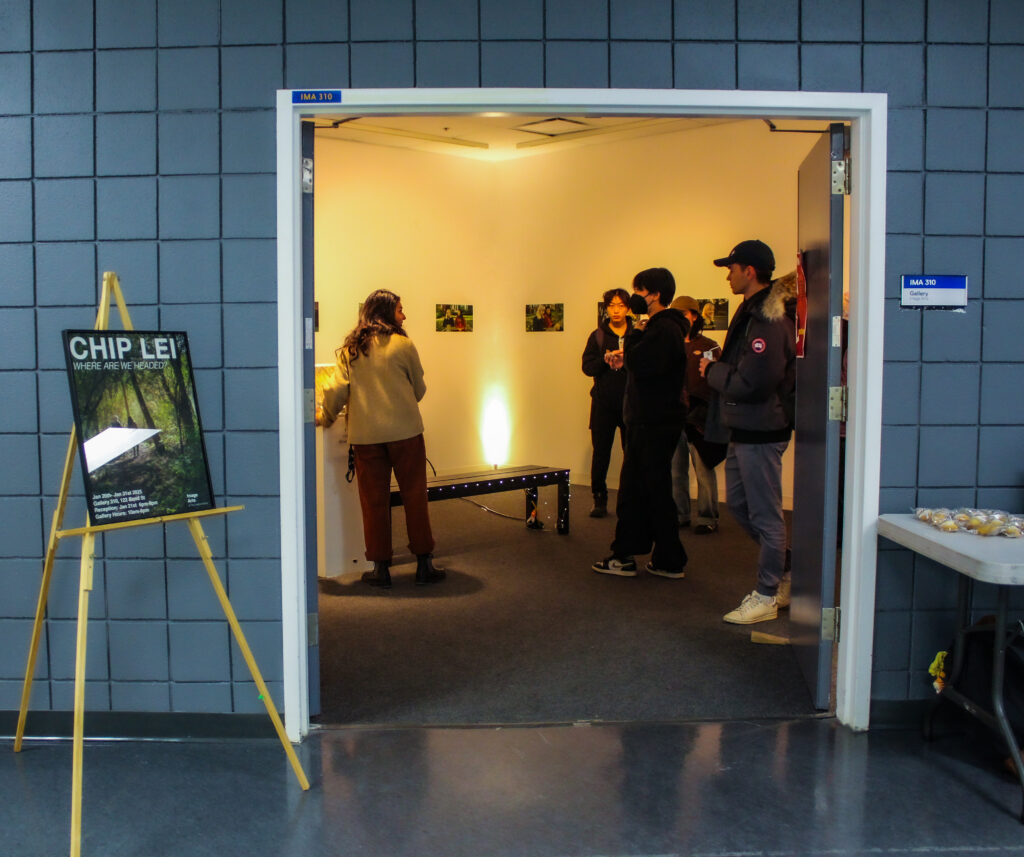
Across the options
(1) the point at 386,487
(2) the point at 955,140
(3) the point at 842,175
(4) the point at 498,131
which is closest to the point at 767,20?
(3) the point at 842,175

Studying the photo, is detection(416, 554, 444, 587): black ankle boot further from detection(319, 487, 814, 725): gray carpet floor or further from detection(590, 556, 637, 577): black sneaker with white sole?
detection(590, 556, 637, 577): black sneaker with white sole

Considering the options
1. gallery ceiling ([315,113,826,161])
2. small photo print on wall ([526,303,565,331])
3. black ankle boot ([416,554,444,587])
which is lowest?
black ankle boot ([416,554,444,587])

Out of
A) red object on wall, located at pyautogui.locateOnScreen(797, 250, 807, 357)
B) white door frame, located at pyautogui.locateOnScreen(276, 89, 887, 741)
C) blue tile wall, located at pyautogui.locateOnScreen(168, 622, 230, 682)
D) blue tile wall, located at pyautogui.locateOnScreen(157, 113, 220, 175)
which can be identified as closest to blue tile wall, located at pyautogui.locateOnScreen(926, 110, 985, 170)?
white door frame, located at pyautogui.locateOnScreen(276, 89, 887, 741)

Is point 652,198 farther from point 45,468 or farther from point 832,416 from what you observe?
point 45,468

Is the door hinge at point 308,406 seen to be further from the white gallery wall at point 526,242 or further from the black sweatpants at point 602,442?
the white gallery wall at point 526,242

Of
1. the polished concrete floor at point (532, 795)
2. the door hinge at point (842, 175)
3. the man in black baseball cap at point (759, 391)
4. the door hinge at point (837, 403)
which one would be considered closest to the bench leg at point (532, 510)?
the man in black baseball cap at point (759, 391)

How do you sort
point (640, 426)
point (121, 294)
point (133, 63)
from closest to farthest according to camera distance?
point (121, 294) < point (133, 63) < point (640, 426)

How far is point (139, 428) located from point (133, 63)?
1.26m

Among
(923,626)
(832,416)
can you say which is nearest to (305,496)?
(832,416)

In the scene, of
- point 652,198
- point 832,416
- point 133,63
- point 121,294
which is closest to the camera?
point 121,294

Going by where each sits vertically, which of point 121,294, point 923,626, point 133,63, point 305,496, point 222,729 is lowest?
point 222,729

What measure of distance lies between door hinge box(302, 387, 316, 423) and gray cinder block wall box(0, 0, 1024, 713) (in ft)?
0.35

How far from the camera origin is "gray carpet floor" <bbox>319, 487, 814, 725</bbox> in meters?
3.46

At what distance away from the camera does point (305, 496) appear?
3.16 meters
